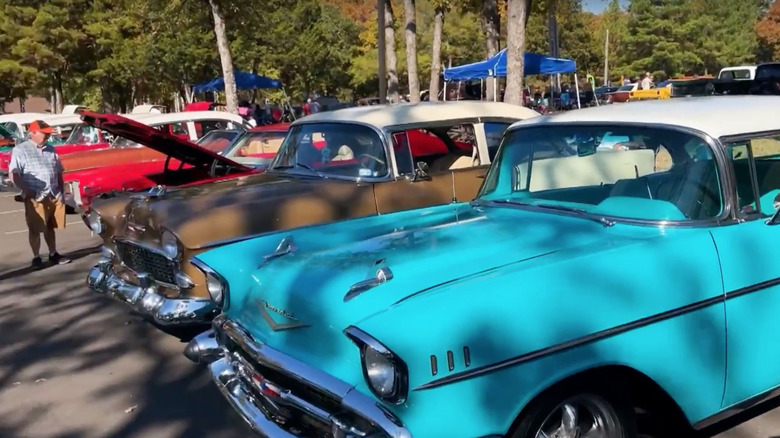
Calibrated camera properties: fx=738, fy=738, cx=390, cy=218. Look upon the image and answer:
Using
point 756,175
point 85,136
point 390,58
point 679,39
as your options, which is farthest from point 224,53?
point 679,39

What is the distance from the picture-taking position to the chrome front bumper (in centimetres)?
483

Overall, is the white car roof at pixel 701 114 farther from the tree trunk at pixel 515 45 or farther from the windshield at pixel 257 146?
the tree trunk at pixel 515 45

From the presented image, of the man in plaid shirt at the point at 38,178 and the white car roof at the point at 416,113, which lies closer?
the white car roof at the point at 416,113

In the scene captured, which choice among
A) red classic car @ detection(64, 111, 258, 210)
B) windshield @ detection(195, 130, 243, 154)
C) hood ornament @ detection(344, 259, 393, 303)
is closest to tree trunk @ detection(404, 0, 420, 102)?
windshield @ detection(195, 130, 243, 154)

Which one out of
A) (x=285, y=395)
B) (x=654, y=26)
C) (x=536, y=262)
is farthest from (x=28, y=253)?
(x=654, y=26)

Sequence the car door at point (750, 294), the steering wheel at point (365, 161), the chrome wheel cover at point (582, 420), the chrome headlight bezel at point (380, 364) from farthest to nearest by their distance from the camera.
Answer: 1. the steering wheel at point (365, 161)
2. the car door at point (750, 294)
3. the chrome wheel cover at point (582, 420)
4. the chrome headlight bezel at point (380, 364)

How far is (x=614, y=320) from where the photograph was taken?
2.72m

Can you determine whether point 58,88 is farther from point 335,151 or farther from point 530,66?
point 335,151

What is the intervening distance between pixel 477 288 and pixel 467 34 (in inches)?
1819

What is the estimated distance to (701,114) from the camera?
140 inches

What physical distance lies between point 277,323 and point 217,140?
9111 mm

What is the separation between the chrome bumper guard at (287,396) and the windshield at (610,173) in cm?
160

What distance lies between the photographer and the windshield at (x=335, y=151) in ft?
19.5

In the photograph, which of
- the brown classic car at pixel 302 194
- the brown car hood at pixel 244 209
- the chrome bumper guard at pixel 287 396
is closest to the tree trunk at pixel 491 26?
the brown classic car at pixel 302 194
